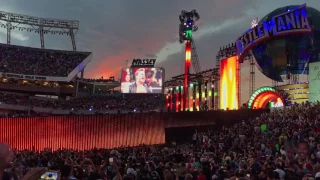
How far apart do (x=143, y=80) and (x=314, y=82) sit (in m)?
28.8

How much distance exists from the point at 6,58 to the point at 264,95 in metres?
39.1

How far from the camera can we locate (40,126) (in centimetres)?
3209

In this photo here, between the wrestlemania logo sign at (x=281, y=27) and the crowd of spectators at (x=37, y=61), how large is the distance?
2998 cm

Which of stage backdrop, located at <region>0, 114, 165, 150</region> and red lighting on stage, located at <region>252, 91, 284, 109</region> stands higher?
red lighting on stage, located at <region>252, 91, 284, 109</region>

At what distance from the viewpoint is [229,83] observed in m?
41.5

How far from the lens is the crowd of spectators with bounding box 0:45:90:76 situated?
2138 inches

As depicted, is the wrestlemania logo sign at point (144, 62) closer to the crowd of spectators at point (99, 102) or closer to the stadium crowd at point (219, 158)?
the crowd of spectators at point (99, 102)

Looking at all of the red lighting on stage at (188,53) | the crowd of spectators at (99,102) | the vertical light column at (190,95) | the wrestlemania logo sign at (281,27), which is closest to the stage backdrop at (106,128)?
the wrestlemania logo sign at (281,27)

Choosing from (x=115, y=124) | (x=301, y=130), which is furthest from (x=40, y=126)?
(x=301, y=130)

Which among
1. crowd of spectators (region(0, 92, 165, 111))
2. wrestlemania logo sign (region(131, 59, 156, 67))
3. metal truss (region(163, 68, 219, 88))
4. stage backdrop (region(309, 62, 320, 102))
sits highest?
wrestlemania logo sign (region(131, 59, 156, 67))

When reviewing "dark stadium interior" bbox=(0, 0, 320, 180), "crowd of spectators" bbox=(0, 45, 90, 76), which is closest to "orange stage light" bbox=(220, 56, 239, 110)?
"dark stadium interior" bbox=(0, 0, 320, 180)

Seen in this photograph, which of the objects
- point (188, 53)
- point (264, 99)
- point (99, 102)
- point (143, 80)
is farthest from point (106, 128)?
point (188, 53)

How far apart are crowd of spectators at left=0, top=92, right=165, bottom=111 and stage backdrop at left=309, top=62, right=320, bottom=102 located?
24.1 meters

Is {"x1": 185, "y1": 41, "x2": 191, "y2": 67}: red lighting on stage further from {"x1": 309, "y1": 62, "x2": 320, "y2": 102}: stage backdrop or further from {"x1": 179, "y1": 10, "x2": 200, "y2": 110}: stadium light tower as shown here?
{"x1": 309, "y1": 62, "x2": 320, "y2": 102}: stage backdrop
